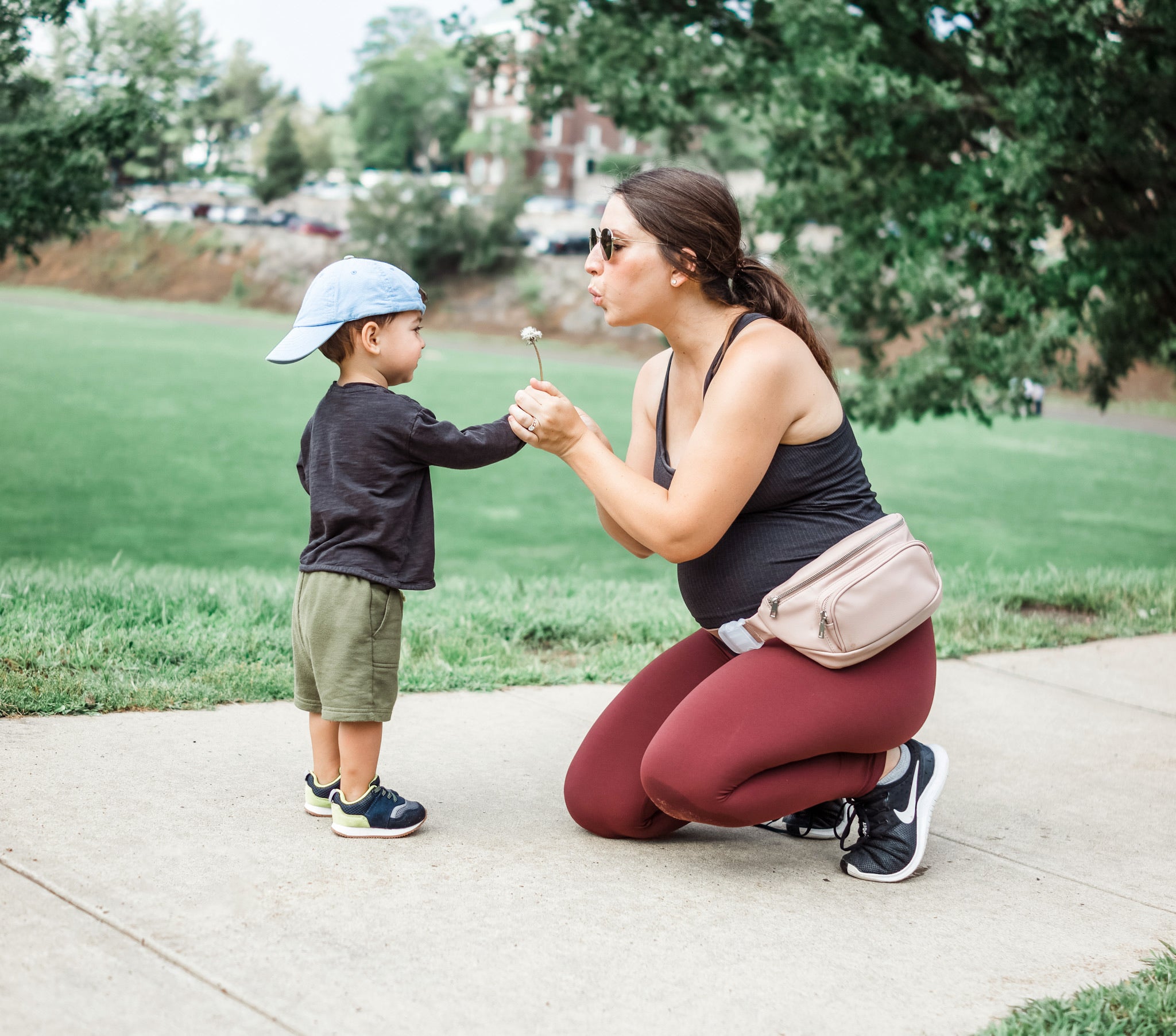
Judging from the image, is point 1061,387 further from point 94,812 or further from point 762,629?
point 94,812

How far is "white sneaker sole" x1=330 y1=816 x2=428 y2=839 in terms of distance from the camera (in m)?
2.92

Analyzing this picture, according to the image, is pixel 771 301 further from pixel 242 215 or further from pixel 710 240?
pixel 242 215

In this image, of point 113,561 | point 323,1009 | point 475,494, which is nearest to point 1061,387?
point 113,561

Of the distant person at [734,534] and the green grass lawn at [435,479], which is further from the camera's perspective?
the green grass lawn at [435,479]

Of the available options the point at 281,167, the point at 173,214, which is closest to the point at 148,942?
the point at 173,214

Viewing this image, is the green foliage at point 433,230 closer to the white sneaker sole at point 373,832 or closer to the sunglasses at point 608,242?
the sunglasses at point 608,242

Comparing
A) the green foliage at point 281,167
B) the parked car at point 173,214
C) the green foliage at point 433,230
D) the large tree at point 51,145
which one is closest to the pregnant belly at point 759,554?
the large tree at point 51,145

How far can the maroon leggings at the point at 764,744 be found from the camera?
2.84 meters

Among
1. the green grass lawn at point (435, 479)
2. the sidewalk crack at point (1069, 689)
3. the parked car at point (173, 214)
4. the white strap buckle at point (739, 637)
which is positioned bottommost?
the green grass lawn at point (435, 479)

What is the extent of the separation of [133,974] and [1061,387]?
8168 millimetres

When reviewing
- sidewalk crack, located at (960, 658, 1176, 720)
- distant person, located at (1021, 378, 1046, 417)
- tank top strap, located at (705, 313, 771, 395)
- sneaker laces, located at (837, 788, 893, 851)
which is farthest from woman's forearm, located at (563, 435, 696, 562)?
distant person, located at (1021, 378, 1046, 417)

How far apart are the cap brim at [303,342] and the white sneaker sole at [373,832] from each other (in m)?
1.05

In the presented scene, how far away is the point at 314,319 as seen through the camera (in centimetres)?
293

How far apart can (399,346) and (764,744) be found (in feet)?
4.00
